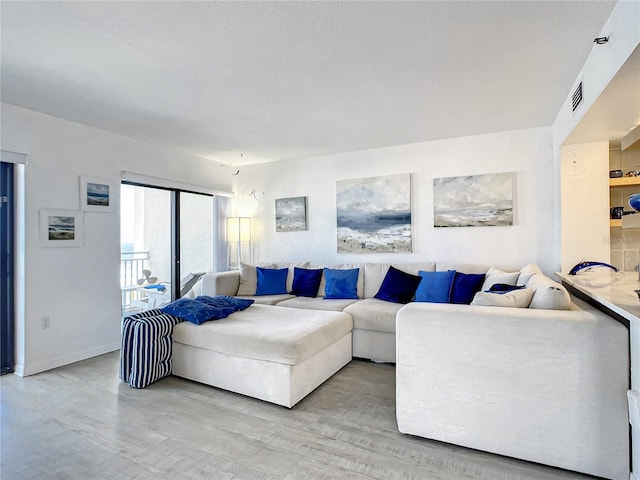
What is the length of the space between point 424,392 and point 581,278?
5.73ft

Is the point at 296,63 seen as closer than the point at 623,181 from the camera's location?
Yes

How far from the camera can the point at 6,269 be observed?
10.2ft

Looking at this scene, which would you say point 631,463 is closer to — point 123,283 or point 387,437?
point 387,437

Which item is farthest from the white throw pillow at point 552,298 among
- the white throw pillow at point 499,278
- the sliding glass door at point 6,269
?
the sliding glass door at point 6,269

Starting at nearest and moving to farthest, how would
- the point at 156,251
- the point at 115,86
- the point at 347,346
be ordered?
the point at 115,86
the point at 347,346
the point at 156,251

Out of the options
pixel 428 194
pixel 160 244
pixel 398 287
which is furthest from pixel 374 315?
pixel 160 244

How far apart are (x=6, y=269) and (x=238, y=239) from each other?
279 cm

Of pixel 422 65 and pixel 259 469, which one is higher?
pixel 422 65

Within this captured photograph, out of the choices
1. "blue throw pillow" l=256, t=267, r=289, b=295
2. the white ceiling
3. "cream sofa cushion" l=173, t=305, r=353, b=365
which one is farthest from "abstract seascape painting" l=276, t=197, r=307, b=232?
"cream sofa cushion" l=173, t=305, r=353, b=365

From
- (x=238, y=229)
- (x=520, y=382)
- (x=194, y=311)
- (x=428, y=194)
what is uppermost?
(x=428, y=194)

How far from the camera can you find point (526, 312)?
5.90ft

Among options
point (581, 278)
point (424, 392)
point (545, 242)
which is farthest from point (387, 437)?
point (545, 242)

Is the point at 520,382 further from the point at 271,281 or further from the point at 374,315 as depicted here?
the point at 271,281

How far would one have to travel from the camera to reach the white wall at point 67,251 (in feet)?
10.2
